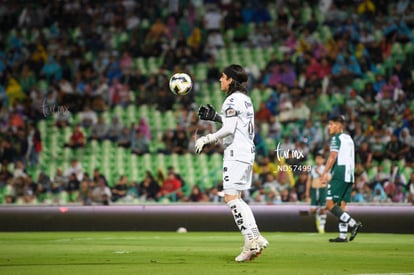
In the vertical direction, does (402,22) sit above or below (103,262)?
above

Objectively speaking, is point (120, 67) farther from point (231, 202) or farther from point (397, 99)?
point (231, 202)

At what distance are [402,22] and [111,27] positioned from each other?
30.9 ft

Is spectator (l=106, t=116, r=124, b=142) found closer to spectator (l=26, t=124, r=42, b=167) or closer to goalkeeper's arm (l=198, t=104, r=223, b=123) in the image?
spectator (l=26, t=124, r=42, b=167)

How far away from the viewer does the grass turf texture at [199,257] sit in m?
10.8

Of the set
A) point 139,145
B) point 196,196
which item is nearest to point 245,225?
point 196,196

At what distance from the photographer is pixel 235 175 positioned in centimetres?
1169

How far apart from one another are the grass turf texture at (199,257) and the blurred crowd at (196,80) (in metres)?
6.10

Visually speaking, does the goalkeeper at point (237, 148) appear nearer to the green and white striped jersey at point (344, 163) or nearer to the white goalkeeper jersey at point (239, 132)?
the white goalkeeper jersey at point (239, 132)

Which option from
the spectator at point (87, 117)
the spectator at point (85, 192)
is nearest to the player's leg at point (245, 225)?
the spectator at point (85, 192)

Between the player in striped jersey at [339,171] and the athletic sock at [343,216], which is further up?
the player in striped jersey at [339,171]

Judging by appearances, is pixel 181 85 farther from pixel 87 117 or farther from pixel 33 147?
pixel 87 117

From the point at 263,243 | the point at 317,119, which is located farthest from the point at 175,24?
the point at 263,243

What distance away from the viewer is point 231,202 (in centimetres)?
1167

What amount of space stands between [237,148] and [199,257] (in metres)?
1.87
